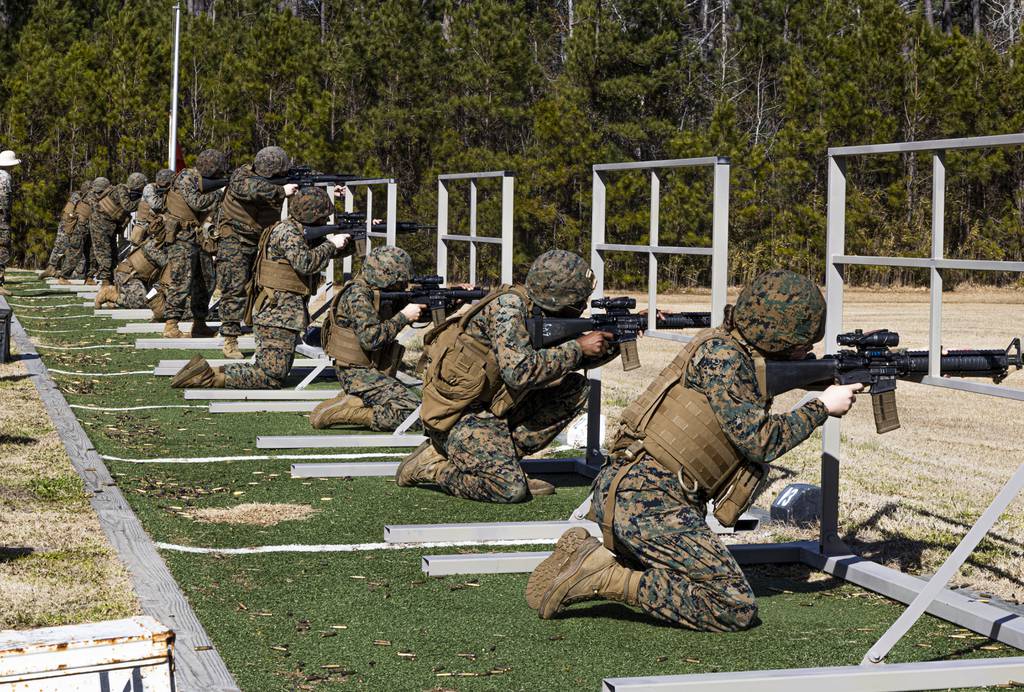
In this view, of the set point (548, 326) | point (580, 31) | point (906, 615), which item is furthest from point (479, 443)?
point (580, 31)

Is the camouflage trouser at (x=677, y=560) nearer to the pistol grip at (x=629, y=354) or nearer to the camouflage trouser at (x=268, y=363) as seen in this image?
the pistol grip at (x=629, y=354)

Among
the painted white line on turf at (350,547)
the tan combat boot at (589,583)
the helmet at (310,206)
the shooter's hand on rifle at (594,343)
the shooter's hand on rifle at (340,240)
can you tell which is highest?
the helmet at (310,206)

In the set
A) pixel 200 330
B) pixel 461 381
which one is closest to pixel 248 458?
pixel 461 381

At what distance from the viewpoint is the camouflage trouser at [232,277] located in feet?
49.7

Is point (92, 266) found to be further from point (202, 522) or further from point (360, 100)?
point (202, 522)

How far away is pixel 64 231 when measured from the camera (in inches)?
1087

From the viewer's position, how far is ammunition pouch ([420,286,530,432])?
8.10 m

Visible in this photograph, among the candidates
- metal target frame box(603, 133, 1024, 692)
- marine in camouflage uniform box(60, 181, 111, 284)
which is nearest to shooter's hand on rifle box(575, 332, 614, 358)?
metal target frame box(603, 133, 1024, 692)

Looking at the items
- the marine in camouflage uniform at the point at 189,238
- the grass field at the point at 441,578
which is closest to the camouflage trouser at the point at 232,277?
the marine in camouflage uniform at the point at 189,238

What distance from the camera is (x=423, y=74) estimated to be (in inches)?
1270

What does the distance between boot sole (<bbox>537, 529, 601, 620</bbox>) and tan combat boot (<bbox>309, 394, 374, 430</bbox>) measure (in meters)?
5.22

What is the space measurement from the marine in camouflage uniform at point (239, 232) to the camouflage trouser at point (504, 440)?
723 cm

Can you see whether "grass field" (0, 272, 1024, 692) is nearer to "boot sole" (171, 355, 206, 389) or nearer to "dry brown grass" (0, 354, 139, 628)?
"dry brown grass" (0, 354, 139, 628)

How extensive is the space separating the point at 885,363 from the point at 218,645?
289 centimetres
